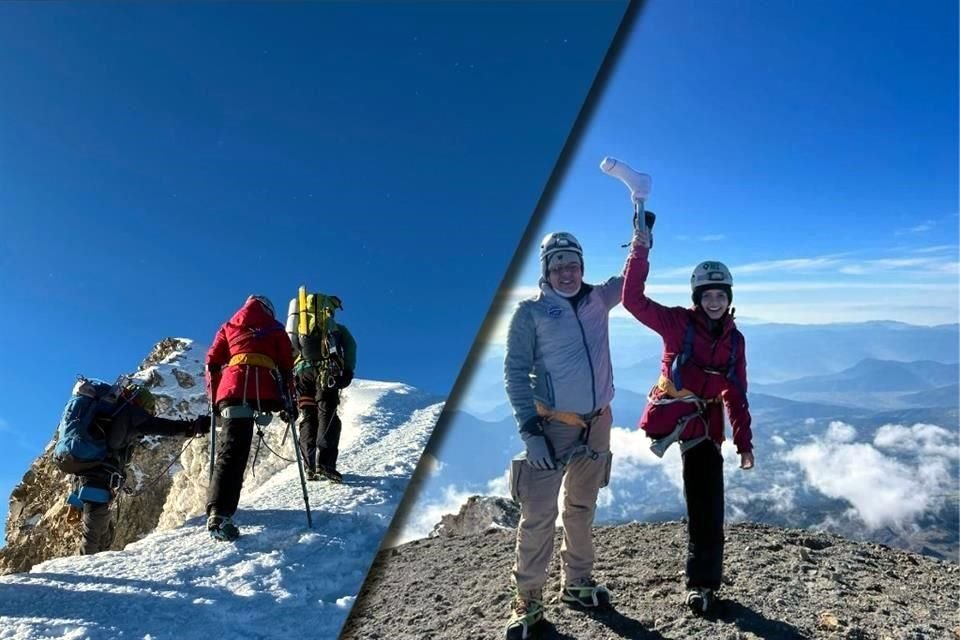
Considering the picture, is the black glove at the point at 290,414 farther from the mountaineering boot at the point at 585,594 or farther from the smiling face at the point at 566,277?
the smiling face at the point at 566,277

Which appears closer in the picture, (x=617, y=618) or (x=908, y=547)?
(x=617, y=618)

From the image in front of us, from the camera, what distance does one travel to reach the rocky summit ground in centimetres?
506

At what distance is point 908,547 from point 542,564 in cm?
541

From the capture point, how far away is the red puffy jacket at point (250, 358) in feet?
24.9

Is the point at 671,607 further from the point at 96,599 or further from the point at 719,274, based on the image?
the point at 96,599

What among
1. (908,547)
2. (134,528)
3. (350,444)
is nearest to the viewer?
(908,547)

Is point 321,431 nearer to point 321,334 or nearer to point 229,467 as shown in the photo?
point 321,334

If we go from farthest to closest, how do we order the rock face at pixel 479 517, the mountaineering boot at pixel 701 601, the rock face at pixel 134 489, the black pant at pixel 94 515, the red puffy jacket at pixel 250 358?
1. the rock face at pixel 134 489
2. the rock face at pixel 479 517
3. the black pant at pixel 94 515
4. the red puffy jacket at pixel 250 358
5. the mountaineering boot at pixel 701 601

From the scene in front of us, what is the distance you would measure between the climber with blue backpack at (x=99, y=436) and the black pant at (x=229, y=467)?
1.12 meters

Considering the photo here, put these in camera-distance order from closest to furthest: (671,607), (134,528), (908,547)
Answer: (671,607) → (908,547) → (134,528)

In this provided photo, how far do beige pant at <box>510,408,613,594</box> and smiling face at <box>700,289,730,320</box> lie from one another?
110 cm

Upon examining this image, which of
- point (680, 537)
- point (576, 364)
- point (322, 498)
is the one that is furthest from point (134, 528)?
point (576, 364)

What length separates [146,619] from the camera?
522cm

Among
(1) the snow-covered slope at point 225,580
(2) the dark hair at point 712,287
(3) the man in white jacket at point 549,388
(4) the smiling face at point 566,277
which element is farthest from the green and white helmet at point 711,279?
(1) the snow-covered slope at point 225,580
